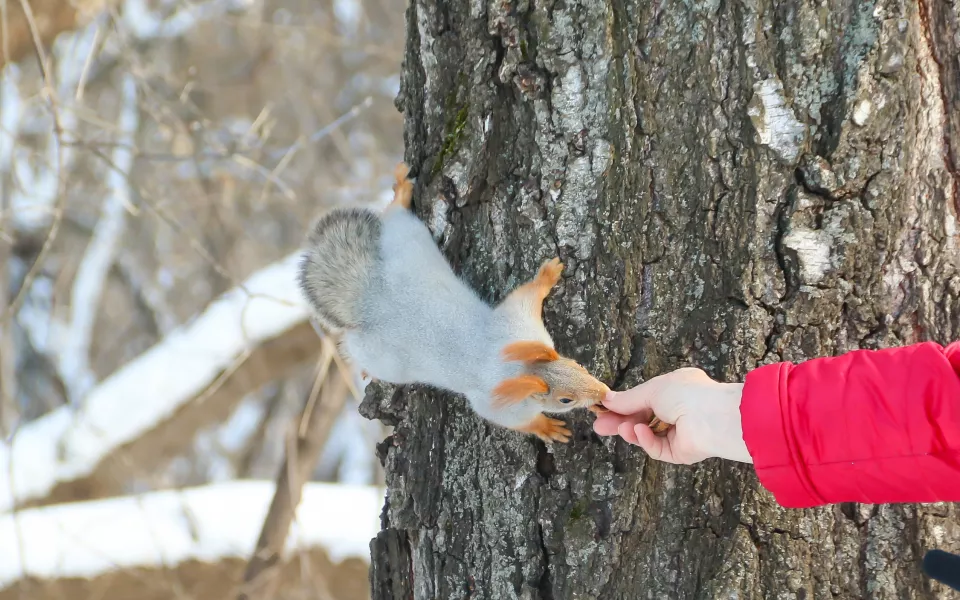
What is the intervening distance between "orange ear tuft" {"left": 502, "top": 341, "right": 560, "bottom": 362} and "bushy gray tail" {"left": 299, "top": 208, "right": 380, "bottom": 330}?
0.97 feet

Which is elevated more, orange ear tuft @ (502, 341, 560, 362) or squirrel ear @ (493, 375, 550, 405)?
orange ear tuft @ (502, 341, 560, 362)

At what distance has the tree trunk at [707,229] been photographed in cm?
116

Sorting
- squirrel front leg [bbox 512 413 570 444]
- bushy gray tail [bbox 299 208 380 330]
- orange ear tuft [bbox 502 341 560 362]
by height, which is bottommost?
squirrel front leg [bbox 512 413 570 444]

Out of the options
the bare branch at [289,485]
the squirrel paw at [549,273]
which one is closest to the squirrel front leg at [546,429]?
the squirrel paw at [549,273]

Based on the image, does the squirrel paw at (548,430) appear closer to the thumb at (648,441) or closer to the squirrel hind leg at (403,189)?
the thumb at (648,441)

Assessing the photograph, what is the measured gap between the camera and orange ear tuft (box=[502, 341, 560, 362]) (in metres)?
1.27

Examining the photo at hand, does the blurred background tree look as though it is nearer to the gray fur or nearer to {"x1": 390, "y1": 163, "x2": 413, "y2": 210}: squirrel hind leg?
the gray fur

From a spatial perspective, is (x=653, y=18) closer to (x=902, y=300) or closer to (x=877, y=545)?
(x=902, y=300)

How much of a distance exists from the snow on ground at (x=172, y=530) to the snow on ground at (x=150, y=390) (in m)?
0.16

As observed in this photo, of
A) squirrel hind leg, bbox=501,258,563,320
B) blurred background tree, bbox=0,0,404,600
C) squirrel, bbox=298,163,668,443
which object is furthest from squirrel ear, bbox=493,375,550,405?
blurred background tree, bbox=0,0,404,600

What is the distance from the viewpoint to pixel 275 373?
10.5ft

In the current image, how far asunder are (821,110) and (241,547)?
2525 millimetres

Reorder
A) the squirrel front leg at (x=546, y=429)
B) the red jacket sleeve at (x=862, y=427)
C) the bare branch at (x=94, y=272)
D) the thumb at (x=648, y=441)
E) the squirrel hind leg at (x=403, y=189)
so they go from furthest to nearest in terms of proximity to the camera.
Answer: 1. the bare branch at (x=94, y=272)
2. the squirrel hind leg at (x=403, y=189)
3. the squirrel front leg at (x=546, y=429)
4. the thumb at (x=648, y=441)
5. the red jacket sleeve at (x=862, y=427)

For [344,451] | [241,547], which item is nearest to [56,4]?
[241,547]
